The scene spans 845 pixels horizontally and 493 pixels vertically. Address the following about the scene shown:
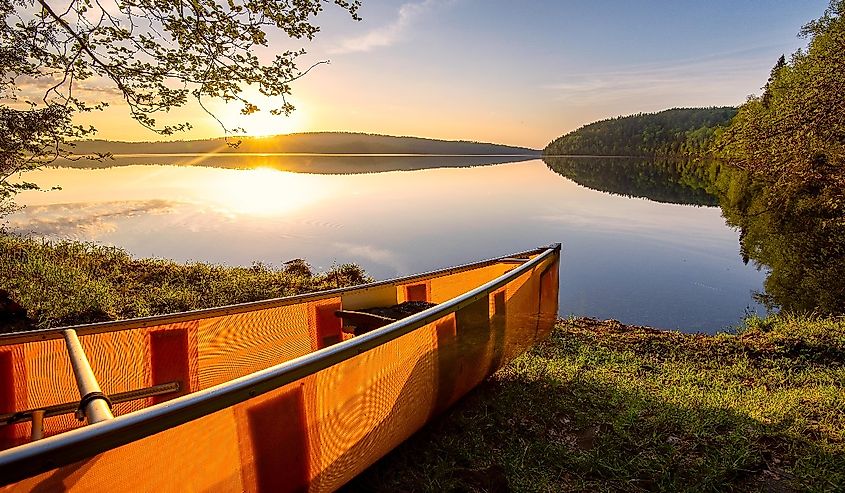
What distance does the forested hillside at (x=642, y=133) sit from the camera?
126969mm

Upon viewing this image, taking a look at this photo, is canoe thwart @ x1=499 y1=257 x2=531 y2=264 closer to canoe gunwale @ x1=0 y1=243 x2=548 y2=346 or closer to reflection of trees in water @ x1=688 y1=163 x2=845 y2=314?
canoe gunwale @ x1=0 y1=243 x2=548 y2=346

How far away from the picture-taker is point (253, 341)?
3.90 meters

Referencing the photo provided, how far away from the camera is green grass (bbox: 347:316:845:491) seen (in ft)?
10.2

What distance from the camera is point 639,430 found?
3738mm

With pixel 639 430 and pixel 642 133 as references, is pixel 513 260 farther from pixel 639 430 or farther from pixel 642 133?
pixel 642 133

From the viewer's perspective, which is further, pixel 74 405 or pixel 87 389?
pixel 74 405

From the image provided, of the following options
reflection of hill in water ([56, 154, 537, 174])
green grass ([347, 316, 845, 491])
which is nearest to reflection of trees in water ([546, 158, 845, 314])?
green grass ([347, 316, 845, 491])

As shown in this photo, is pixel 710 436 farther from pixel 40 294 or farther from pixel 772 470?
pixel 40 294

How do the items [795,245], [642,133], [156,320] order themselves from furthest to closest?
[642,133], [795,245], [156,320]

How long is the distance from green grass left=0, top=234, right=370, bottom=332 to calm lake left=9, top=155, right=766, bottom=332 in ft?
4.88

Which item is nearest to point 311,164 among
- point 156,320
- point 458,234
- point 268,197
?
point 268,197

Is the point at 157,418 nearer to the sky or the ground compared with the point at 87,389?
nearer to the sky

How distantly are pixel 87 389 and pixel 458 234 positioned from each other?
62.0 ft

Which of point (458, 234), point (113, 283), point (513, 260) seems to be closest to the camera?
point (513, 260)
